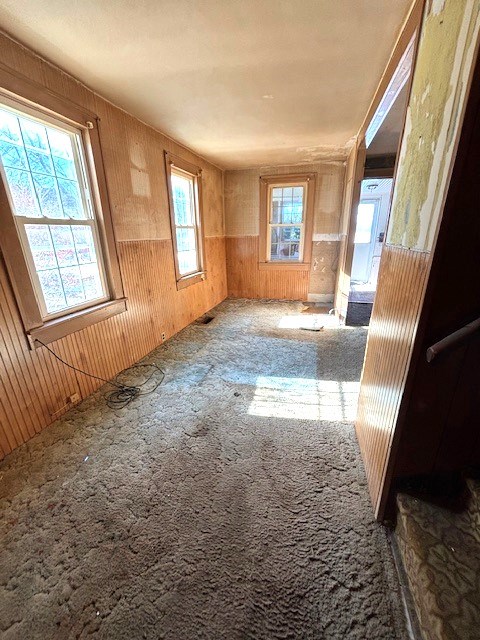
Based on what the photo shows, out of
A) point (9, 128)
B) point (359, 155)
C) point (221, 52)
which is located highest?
point (221, 52)

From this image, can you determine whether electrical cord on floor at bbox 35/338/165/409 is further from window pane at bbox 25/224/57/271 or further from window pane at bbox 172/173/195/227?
window pane at bbox 172/173/195/227

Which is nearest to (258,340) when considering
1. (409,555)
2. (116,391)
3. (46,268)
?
(116,391)

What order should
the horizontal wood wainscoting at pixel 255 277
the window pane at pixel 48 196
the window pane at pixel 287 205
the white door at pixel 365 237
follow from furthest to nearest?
the white door at pixel 365 237 → the horizontal wood wainscoting at pixel 255 277 → the window pane at pixel 287 205 → the window pane at pixel 48 196

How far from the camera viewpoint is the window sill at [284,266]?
539cm

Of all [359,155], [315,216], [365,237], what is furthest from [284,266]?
[365,237]

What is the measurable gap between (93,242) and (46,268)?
55 cm

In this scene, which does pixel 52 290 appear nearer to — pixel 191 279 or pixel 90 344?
pixel 90 344

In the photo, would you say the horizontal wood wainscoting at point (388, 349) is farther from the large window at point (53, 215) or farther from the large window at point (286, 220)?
the large window at point (286, 220)

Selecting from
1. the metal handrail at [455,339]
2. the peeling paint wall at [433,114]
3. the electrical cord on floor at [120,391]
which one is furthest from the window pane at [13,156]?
the metal handrail at [455,339]

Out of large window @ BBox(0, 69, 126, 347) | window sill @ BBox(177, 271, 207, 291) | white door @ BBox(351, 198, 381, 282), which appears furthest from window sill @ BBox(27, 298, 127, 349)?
white door @ BBox(351, 198, 381, 282)

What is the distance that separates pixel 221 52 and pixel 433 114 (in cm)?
165

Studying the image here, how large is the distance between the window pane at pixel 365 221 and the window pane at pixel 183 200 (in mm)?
4781

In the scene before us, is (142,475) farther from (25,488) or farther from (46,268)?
(46,268)

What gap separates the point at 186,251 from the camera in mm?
4281
